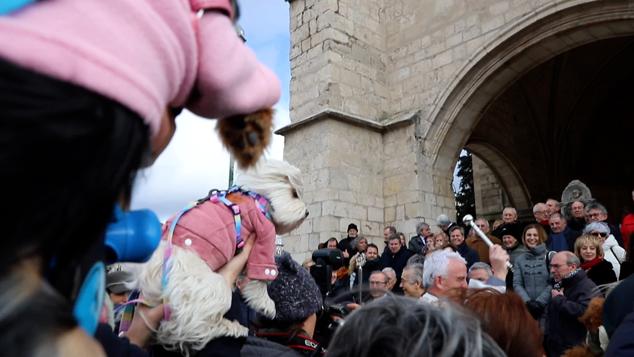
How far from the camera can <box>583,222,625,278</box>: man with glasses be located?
515cm

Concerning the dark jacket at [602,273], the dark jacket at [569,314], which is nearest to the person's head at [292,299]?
the dark jacket at [569,314]

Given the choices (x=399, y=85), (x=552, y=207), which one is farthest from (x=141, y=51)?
(x=399, y=85)

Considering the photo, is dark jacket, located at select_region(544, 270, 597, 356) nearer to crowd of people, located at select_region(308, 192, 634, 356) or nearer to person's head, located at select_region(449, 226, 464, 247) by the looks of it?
crowd of people, located at select_region(308, 192, 634, 356)

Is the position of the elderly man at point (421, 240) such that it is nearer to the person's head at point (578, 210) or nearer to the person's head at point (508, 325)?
the person's head at point (578, 210)

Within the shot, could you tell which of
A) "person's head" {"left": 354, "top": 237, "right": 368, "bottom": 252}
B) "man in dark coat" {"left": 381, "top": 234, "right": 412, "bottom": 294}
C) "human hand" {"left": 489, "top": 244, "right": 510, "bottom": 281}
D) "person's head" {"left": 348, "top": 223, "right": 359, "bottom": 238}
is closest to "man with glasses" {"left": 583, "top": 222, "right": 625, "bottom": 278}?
"man in dark coat" {"left": 381, "top": 234, "right": 412, "bottom": 294}

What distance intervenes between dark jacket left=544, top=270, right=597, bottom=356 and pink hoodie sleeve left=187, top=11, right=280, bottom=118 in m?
4.10

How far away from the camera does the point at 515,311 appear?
1646 millimetres

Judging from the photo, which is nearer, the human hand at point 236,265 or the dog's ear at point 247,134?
the dog's ear at point 247,134

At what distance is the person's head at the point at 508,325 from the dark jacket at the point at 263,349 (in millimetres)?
782

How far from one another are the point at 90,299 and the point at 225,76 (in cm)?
37

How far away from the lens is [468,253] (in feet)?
20.5

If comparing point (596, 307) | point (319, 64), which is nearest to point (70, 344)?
point (596, 307)

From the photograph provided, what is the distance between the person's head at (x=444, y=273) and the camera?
3.17 metres

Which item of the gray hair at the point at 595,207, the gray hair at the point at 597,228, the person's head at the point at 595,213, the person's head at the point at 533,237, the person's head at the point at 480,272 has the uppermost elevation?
the gray hair at the point at 595,207
